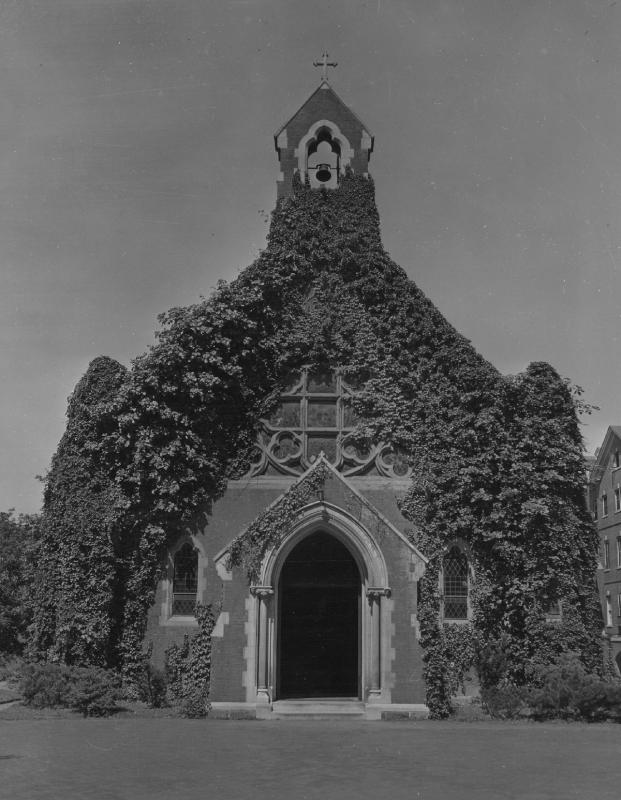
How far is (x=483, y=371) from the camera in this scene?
22.6 m

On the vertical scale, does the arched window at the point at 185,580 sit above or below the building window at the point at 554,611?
above

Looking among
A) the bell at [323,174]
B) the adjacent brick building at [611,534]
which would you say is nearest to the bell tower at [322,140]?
the bell at [323,174]

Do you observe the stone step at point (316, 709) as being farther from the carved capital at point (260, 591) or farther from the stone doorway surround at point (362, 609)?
the carved capital at point (260, 591)

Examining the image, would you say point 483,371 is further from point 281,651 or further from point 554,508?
point 281,651

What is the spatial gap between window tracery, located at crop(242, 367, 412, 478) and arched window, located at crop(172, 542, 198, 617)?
8.89ft

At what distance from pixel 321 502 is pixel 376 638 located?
136 inches

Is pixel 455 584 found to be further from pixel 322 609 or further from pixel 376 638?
pixel 322 609

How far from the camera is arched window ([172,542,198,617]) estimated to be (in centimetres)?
2230

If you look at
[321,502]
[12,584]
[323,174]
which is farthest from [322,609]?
[12,584]

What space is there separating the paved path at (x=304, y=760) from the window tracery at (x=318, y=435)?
6.73m

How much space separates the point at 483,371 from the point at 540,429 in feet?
6.91

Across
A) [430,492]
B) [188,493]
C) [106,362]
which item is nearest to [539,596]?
[430,492]

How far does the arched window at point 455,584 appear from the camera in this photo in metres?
22.1

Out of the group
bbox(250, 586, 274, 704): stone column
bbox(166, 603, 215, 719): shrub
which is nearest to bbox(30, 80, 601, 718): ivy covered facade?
bbox(250, 586, 274, 704): stone column
